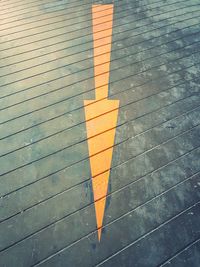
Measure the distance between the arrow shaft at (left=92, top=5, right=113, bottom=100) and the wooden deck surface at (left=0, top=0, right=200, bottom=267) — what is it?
10cm

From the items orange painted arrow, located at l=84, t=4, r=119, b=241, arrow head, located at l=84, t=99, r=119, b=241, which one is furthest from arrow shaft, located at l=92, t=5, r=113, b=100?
arrow head, located at l=84, t=99, r=119, b=241

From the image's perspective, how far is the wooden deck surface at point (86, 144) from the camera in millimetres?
2723

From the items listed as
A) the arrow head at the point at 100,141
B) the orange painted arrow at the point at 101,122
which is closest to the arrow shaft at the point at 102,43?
the orange painted arrow at the point at 101,122

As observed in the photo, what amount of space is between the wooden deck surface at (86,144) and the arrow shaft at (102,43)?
0.10 metres

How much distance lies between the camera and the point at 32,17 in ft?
18.0

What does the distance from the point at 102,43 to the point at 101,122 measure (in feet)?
5.86

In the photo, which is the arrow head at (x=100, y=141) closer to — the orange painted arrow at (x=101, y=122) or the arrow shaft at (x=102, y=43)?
the orange painted arrow at (x=101, y=122)

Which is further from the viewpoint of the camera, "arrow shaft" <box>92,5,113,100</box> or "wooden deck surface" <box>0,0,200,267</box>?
"arrow shaft" <box>92,5,113,100</box>

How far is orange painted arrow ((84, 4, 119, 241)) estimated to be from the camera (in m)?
3.09

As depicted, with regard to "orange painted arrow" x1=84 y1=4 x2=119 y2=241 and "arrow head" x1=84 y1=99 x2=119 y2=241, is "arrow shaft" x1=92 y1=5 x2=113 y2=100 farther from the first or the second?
"arrow head" x1=84 y1=99 x2=119 y2=241

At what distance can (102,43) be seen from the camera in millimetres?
4859

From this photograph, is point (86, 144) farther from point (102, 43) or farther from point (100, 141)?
point (102, 43)

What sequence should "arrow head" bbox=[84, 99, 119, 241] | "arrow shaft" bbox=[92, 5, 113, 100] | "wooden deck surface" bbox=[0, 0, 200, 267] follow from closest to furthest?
"wooden deck surface" bbox=[0, 0, 200, 267]
"arrow head" bbox=[84, 99, 119, 241]
"arrow shaft" bbox=[92, 5, 113, 100]

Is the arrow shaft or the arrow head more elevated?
the arrow shaft
